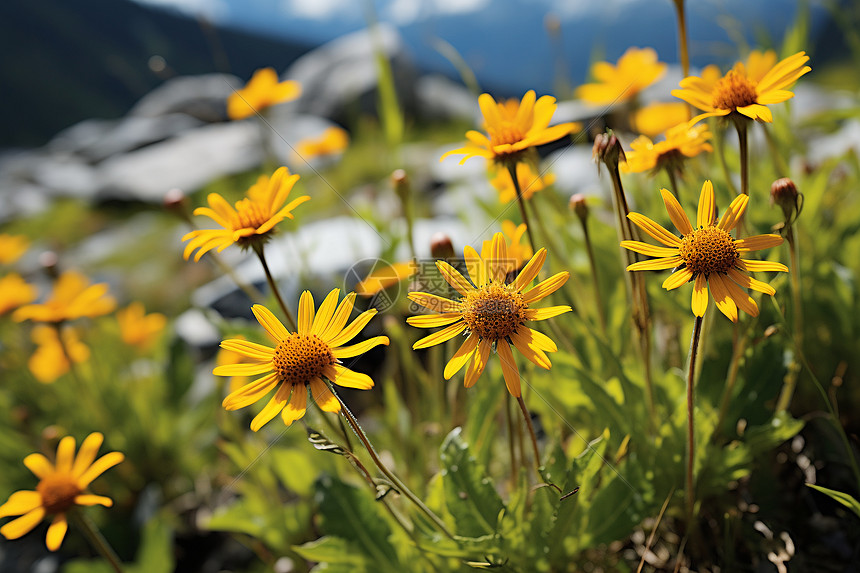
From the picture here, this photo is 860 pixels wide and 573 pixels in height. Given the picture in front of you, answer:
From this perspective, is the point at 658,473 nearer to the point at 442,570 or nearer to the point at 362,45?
the point at 442,570

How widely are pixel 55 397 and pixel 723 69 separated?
2572 millimetres

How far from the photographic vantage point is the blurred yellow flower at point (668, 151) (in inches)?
33.4

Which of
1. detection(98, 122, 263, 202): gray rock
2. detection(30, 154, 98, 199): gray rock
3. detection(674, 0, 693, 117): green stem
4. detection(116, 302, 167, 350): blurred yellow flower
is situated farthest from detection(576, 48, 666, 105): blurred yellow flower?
detection(30, 154, 98, 199): gray rock

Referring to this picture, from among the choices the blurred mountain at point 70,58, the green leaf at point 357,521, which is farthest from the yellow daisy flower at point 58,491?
the blurred mountain at point 70,58

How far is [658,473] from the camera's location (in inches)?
36.5

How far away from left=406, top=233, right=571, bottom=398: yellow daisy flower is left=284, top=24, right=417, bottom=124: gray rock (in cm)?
796

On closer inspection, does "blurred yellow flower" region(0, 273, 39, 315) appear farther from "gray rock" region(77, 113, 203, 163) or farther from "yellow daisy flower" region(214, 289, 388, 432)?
"gray rock" region(77, 113, 203, 163)

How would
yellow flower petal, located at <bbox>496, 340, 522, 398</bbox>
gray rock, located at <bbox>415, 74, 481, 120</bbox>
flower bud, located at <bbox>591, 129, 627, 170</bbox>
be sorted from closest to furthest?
1. yellow flower petal, located at <bbox>496, 340, 522, 398</bbox>
2. flower bud, located at <bbox>591, 129, 627, 170</bbox>
3. gray rock, located at <bbox>415, 74, 481, 120</bbox>

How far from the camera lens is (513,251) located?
973mm

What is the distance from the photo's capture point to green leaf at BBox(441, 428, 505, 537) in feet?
2.83

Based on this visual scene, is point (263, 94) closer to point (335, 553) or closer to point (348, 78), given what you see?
point (335, 553)

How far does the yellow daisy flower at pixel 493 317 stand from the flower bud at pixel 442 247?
0.62ft

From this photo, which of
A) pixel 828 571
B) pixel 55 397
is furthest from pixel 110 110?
pixel 828 571

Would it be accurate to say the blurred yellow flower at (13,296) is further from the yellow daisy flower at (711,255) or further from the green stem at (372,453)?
the yellow daisy flower at (711,255)
